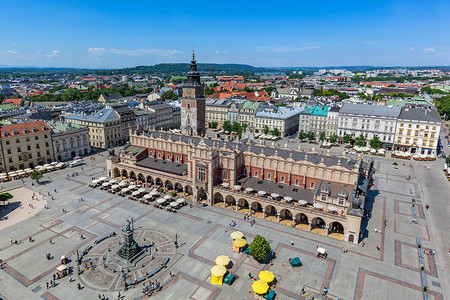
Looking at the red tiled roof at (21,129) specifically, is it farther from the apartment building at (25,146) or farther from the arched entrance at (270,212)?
the arched entrance at (270,212)

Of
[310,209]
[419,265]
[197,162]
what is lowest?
[419,265]

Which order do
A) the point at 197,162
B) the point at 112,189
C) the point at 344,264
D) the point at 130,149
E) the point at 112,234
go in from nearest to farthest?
the point at 344,264, the point at 112,234, the point at 197,162, the point at 112,189, the point at 130,149

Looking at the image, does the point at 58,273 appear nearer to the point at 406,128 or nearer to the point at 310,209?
the point at 310,209

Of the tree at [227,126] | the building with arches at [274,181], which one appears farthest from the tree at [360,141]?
the tree at [227,126]

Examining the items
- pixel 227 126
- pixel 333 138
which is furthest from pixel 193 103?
pixel 333 138

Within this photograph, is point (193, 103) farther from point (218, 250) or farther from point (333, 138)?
point (333, 138)

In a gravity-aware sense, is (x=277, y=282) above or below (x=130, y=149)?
below

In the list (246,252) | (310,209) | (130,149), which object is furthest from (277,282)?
(130,149)
